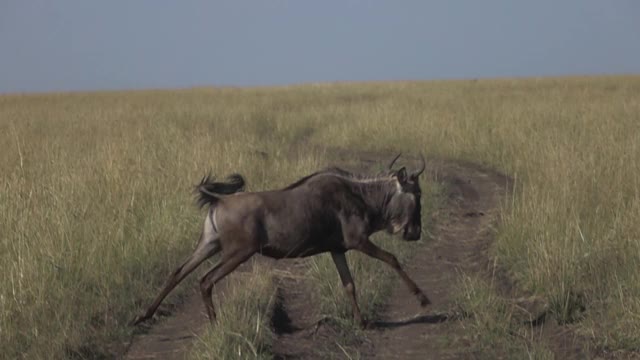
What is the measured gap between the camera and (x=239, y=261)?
4605 millimetres

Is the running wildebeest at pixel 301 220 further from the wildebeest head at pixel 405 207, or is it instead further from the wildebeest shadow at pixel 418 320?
the wildebeest shadow at pixel 418 320

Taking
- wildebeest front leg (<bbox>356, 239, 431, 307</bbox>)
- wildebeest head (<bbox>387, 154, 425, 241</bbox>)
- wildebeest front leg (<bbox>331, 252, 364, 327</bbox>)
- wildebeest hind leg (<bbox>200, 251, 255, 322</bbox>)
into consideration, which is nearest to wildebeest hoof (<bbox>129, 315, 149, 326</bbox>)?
wildebeest hind leg (<bbox>200, 251, 255, 322</bbox>)

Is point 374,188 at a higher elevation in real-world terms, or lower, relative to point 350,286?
higher

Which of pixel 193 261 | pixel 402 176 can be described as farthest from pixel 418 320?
pixel 193 261

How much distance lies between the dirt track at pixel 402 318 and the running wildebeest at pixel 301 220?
0.71ft

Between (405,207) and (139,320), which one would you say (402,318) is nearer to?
(405,207)

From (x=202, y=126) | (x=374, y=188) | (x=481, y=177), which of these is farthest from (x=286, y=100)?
(x=374, y=188)

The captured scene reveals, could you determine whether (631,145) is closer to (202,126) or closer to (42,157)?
(42,157)

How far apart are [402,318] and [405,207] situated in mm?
764

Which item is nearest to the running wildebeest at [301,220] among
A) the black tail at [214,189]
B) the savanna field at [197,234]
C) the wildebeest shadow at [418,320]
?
the black tail at [214,189]

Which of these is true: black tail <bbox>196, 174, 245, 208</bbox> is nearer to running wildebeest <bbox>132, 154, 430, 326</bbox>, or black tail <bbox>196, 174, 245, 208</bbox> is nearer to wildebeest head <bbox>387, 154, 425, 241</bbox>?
running wildebeest <bbox>132, 154, 430, 326</bbox>

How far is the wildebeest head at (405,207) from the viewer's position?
529 centimetres

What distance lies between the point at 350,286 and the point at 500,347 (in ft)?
3.36

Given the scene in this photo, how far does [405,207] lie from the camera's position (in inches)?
209
